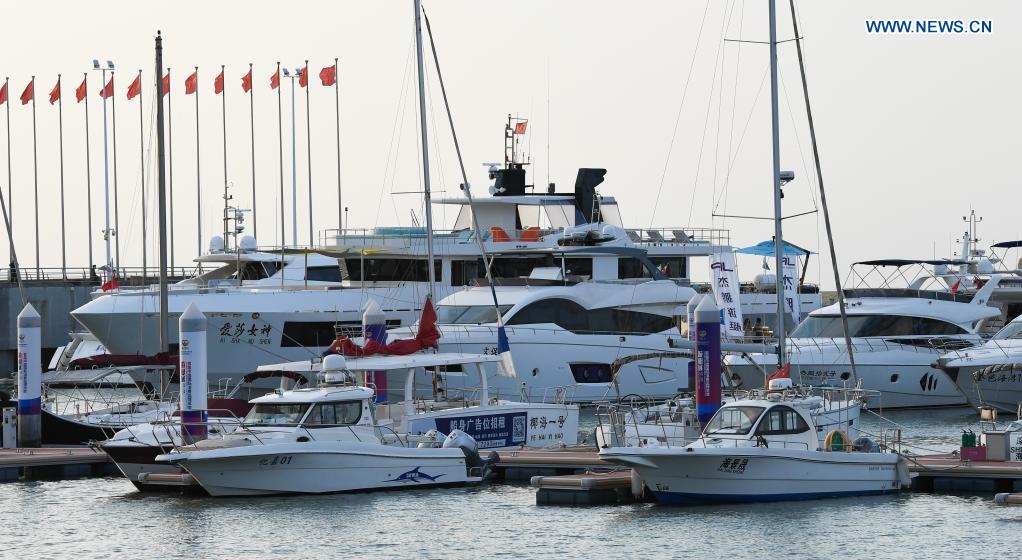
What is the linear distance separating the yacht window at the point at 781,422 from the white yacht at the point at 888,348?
15223mm

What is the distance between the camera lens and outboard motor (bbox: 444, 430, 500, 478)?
2842 centimetres

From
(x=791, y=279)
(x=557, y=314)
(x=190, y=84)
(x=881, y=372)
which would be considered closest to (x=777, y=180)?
(x=791, y=279)

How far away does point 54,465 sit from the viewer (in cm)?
3094

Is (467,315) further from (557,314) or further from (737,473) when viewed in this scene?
(737,473)

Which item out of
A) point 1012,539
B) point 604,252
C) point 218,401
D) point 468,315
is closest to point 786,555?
point 1012,539

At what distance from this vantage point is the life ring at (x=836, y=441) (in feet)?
85.7

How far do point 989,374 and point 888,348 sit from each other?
3922 mm

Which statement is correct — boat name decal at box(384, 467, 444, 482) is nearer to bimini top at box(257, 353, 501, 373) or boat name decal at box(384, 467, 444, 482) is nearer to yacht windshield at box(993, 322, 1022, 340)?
bimini top at box(257, 353, 501, 373)

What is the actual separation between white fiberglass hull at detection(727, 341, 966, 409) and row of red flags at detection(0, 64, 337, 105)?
2397 cm

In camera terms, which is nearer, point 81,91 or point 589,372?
point 589,372

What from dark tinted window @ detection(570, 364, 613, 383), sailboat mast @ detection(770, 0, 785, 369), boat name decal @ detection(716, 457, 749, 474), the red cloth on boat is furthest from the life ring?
dark tinted window @ detection(570, 364, 613, 383)

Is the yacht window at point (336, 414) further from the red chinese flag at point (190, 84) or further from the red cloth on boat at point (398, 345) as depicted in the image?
the red chinese flag at point (190, 84)

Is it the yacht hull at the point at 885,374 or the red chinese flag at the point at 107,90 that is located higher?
the red chinese flag at the point at 107,90

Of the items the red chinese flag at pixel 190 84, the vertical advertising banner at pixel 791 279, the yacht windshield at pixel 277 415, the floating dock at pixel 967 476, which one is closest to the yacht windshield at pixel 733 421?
the floating dock at pixel 967 476
